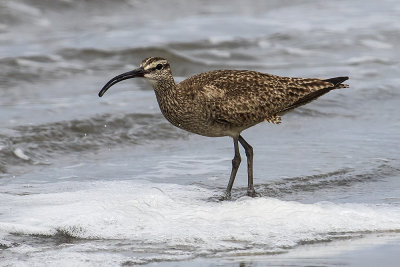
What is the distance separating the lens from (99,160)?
435 inches

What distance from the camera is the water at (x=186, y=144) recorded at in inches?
297

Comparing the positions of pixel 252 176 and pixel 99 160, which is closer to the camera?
pixel 252 176

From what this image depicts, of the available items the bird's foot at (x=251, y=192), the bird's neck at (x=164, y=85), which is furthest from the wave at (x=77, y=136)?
the bird's foot at (x=251, y=192)

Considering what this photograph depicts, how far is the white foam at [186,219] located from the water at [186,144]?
0.8 inches

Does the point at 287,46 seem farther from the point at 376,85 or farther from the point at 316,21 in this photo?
the point at 376,85

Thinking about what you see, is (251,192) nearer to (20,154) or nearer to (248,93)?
(248,93)

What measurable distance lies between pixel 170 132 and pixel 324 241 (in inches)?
197

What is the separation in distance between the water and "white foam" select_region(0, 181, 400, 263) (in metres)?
0.02

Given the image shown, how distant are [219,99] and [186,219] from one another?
4.75ft

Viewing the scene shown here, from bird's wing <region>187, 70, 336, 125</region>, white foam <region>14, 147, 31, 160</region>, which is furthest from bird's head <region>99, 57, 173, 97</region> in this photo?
white foam <region>14, 147, 31, 160</region>

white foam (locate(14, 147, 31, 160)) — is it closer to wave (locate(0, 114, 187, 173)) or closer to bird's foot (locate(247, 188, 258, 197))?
wave (locate(0, 114, 187, 173))

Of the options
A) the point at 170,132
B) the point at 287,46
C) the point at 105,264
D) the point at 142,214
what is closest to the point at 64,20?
the point at 287,46

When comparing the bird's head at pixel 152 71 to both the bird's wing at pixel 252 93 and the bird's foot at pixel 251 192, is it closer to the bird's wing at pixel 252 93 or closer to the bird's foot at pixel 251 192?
the bird's wing at pixel 252 93

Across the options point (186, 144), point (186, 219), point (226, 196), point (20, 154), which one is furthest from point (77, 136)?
point (186, 219)
